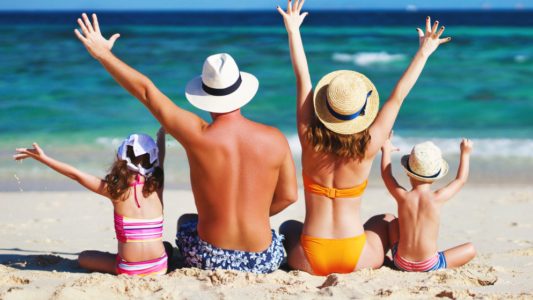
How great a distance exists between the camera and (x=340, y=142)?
3.82 meters

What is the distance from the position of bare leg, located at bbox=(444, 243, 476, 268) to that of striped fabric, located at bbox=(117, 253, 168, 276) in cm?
163

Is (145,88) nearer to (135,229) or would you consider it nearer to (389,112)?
(135,229)

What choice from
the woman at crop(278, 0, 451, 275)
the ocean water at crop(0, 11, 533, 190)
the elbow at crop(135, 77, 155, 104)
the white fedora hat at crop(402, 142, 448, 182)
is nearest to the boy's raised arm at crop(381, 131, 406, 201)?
the white fedora hat at crop(402, 142, 448, 182)

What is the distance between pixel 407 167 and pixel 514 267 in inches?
37.4

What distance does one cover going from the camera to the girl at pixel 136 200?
390 centimetres

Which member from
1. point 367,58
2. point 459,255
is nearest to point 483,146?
point 459,255

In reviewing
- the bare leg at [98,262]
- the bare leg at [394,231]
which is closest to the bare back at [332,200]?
the bare leg at [394,231]

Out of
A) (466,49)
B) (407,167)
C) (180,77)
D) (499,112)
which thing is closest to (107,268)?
(407,167)

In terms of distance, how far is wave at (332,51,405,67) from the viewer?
731 inches

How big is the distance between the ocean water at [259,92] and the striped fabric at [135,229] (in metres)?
3.39

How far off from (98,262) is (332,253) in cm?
132

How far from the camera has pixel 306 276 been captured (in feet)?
12.9

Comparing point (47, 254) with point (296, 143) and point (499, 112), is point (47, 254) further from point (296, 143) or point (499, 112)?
point (499, 112)

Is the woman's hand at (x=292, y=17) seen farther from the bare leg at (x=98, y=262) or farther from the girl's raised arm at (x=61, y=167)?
the bare leg at (x=98, y=262)
